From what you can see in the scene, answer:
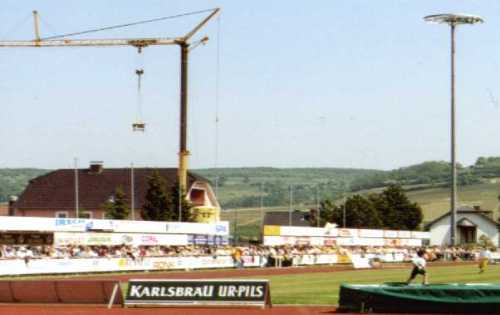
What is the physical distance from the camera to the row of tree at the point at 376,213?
144 meters

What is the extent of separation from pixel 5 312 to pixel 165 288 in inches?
183

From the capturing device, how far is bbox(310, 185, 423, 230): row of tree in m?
144

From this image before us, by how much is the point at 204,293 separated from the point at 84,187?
330ft

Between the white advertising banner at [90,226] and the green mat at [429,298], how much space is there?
36.9 meters

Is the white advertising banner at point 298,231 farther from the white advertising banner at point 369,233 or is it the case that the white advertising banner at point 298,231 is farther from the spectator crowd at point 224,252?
the white advertising banner at point 369,233

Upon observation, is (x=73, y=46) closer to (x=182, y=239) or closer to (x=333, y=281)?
(x=182, y=239)

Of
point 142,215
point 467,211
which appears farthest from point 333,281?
point 467,211

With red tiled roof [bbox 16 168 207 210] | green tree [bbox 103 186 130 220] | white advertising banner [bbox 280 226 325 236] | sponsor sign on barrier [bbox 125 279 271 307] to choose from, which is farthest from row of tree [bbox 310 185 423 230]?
sponsor sign on barrier [bbox 125 279 271 307]

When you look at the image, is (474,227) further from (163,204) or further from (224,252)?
(224,252)

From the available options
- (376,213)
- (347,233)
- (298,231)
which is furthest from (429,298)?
(376,213)

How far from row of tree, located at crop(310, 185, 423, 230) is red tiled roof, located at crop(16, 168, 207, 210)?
23.3m

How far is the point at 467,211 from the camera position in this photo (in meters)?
164

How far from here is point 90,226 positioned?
67.9m

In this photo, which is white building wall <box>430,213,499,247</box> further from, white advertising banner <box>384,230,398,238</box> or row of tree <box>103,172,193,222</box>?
row of tree <box>103,172,193,222</box>
